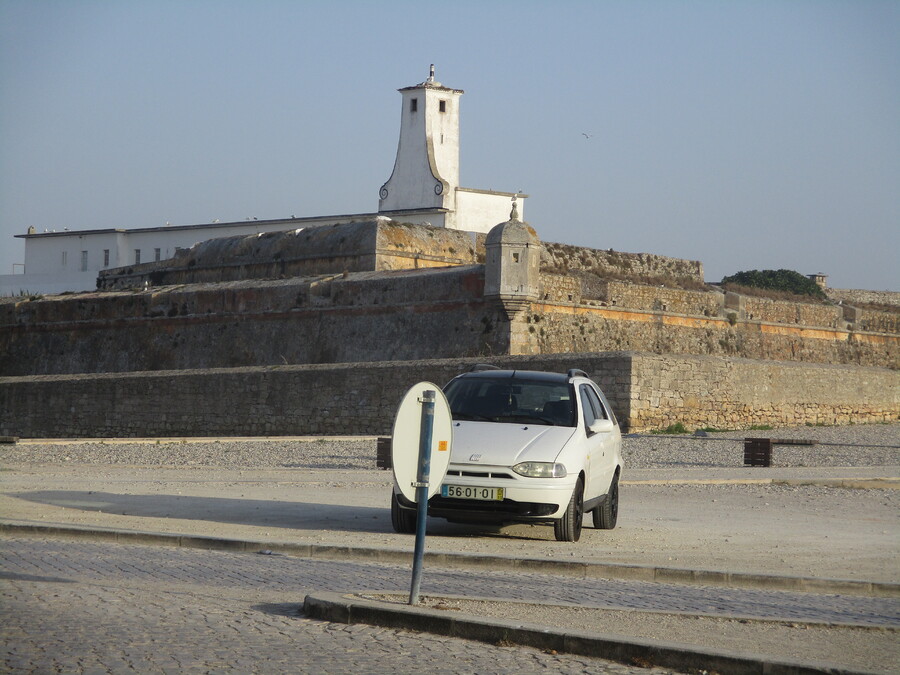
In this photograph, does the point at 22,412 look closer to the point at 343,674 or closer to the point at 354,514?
the point at 354,514

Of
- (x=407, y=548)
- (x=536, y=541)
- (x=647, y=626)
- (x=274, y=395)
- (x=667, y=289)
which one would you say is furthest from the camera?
(x=667, y=289)

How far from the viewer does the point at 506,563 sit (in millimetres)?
9680

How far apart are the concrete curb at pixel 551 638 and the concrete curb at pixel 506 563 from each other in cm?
232

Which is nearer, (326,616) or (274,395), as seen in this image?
(326,616)

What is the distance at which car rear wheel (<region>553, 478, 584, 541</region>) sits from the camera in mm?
11156

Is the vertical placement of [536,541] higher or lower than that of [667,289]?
lower

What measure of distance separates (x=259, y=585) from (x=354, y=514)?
4.95 meters

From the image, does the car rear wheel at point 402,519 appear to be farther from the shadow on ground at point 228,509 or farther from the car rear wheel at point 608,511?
the car rear wheel at point 608,511

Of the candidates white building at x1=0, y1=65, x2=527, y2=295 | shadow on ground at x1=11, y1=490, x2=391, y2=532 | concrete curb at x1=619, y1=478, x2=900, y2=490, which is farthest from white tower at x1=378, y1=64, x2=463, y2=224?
shadow on ground at x1=11, y1=490, x2=391, y2=532

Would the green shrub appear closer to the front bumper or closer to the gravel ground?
the gravel ground

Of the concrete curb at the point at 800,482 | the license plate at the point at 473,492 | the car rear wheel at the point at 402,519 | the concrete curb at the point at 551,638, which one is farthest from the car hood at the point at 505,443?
the concrete curb at the point at 800,482

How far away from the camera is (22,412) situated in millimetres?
38344

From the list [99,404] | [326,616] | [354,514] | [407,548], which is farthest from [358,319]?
[326,616]

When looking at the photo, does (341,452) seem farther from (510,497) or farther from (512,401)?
(510,497)
